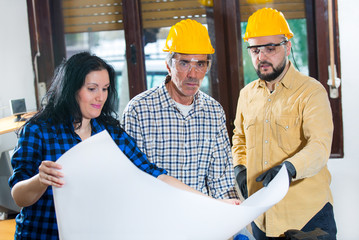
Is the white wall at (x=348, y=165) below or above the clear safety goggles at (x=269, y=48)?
below

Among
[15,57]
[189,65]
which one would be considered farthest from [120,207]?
[15,57]

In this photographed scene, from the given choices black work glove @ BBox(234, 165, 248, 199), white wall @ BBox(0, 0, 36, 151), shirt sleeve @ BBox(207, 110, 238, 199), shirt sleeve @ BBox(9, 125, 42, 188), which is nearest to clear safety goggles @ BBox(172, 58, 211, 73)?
shirt sleeve @ BBox(207, 110, 238, 199)

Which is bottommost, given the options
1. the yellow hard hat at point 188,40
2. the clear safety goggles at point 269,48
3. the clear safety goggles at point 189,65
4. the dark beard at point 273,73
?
the dark beard at point 273,73

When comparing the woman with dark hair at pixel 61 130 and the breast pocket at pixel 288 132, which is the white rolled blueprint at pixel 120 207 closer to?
the woman with dark hair at pixel 61 130

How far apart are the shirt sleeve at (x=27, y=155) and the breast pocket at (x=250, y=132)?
89 cm

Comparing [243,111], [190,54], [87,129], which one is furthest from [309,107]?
[87,129]

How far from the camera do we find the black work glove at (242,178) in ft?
5.88

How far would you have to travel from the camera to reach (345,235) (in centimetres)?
246

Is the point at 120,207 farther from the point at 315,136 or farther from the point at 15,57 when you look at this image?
the point at 15,57

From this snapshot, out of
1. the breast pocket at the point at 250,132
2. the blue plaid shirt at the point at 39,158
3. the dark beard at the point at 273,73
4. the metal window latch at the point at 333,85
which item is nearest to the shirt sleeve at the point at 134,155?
the blue plaid shirt at the point at 39,158

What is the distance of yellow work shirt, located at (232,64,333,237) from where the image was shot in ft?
5.31

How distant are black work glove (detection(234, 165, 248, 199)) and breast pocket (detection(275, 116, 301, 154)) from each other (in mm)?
216

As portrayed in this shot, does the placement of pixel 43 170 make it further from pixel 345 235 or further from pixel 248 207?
pixel 345 235

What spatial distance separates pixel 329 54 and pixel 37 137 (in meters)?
1.75
